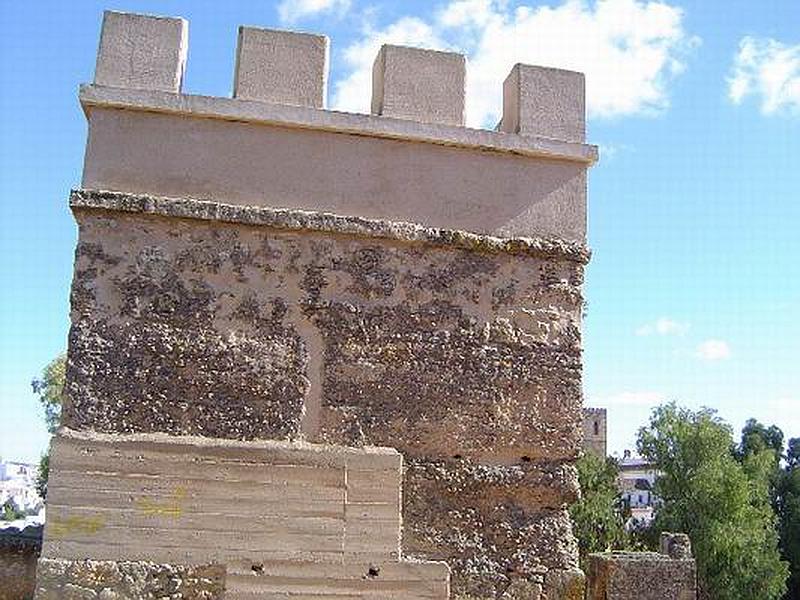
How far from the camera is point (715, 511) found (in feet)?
91.4

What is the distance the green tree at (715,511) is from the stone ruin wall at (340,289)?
25.4 m

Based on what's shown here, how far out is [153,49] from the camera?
3998mm

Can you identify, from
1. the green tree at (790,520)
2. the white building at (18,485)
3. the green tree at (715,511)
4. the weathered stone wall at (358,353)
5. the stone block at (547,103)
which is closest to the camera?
the weathered stone wall at (358,353)

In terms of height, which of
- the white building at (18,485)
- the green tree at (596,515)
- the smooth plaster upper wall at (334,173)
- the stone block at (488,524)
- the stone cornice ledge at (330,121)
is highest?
the stone cornice ledge at (330,121)

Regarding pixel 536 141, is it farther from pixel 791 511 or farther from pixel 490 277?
pixel 791 511

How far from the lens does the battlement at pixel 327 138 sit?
3.97m

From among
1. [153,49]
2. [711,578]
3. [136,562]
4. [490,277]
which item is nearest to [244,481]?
[136,562]

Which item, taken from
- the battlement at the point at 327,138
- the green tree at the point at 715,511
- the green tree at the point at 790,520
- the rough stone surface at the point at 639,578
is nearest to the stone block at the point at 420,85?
the battlement at the point at 327,138

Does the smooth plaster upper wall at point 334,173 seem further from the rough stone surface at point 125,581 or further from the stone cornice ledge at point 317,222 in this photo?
the rough stone surface at point 125,581

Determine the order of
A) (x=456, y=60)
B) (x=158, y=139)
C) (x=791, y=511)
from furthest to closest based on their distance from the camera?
(x=791, y=511) → (x=456, y=60) → (x=158, y=139)

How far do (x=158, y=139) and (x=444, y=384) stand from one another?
170 centimetres

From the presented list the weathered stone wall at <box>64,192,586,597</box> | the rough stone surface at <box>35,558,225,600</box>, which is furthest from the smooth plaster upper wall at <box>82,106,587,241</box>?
the rough stone surface at <box>35,558,225,600</box>

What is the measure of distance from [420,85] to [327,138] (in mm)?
521

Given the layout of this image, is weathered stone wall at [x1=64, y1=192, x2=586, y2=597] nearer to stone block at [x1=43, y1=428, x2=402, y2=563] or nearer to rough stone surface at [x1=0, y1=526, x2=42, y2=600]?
stone block at [x1=43, y1=428, x2=402, y2=563]
